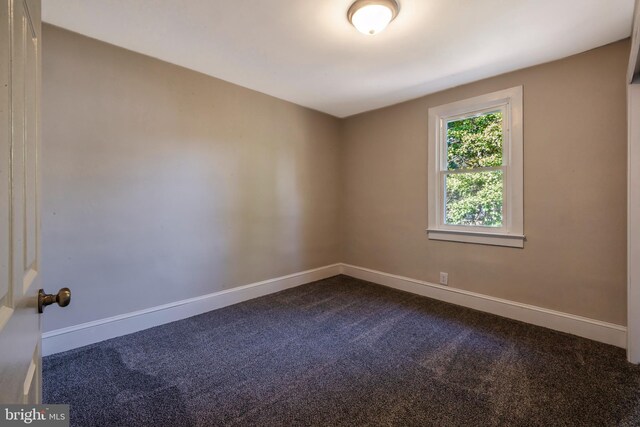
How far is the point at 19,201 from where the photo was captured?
0.69 m

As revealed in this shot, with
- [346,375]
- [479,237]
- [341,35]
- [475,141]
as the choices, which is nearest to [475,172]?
[475,141]

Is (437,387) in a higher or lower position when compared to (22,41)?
lower

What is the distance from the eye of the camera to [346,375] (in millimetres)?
1858

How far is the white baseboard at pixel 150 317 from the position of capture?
2.11 meters

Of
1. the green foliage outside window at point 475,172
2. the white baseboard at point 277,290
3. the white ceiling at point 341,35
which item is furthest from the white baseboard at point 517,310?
the white ceiling at point 341,35


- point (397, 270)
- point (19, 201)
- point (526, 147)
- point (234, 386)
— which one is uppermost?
point (526, 147)

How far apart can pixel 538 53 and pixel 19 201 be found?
3.28 m

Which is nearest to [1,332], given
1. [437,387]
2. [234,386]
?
[234,386]

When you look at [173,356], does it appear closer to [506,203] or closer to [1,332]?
[1,332]

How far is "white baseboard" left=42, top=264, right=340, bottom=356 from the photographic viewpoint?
2.11 m

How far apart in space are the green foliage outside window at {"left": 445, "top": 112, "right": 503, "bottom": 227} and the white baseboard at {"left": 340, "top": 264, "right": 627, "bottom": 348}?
0.76m

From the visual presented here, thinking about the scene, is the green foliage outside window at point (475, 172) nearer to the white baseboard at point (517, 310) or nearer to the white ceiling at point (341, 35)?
the white ceiling at point (341, 35)

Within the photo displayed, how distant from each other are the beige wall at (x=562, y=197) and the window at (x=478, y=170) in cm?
8

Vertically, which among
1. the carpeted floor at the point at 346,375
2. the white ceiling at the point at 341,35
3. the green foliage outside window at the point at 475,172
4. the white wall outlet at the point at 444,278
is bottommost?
the carpeted floor at the point at 346,375
